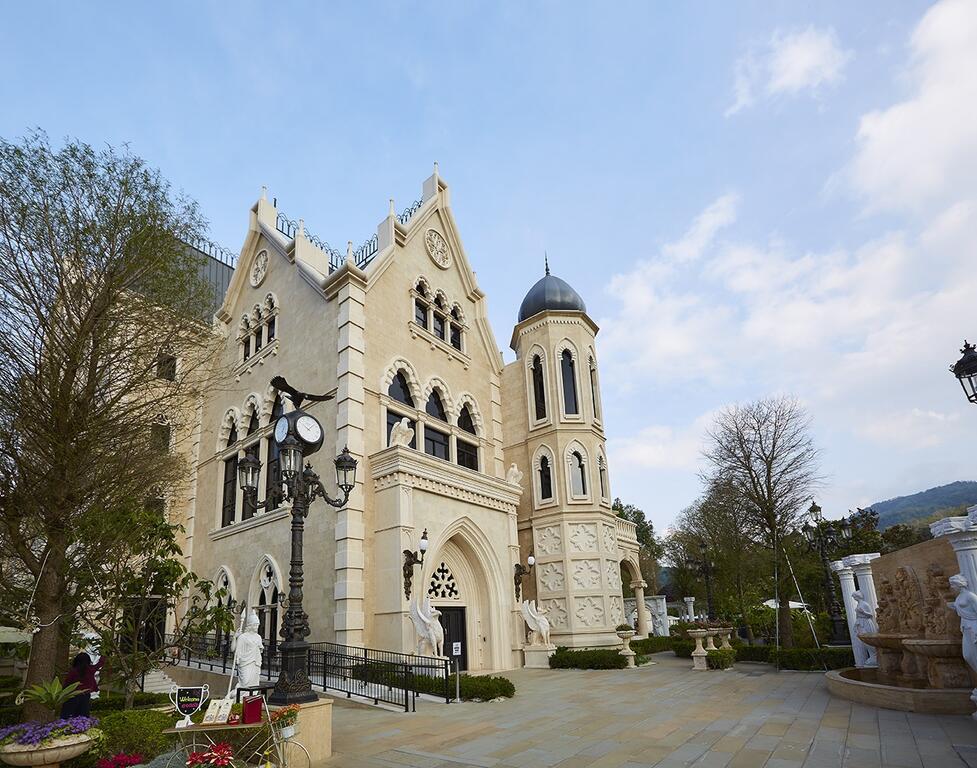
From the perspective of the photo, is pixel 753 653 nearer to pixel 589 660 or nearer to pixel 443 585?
pixel 589 660

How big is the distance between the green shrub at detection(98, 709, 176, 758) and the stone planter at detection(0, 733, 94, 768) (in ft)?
2.71

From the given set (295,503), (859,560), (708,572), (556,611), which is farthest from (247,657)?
(708,572)

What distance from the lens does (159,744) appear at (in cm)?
759

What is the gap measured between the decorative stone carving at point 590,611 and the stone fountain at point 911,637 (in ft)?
30.4

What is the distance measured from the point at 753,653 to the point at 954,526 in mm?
13317

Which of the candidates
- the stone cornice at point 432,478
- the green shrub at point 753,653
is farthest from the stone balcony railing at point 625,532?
the stone cornice at point 432,478

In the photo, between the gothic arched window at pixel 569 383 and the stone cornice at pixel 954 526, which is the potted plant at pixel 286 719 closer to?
the stone cornice at pixel 954 526

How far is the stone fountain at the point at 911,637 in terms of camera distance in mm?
9031

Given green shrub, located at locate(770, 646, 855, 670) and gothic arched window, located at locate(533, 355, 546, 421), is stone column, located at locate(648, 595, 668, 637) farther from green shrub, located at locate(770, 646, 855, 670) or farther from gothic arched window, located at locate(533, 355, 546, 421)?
green shrub, located at locate(770, 646, 855, 670)

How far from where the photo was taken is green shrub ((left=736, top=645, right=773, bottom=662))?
63.0ft

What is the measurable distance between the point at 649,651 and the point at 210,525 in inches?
737

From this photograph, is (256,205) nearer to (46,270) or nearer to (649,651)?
(46,270)

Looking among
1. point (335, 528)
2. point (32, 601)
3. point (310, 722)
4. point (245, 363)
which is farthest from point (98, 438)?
point (245, 363)

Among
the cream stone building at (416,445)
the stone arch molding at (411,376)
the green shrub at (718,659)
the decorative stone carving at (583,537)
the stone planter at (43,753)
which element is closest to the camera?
the stone planter at (43,753)
